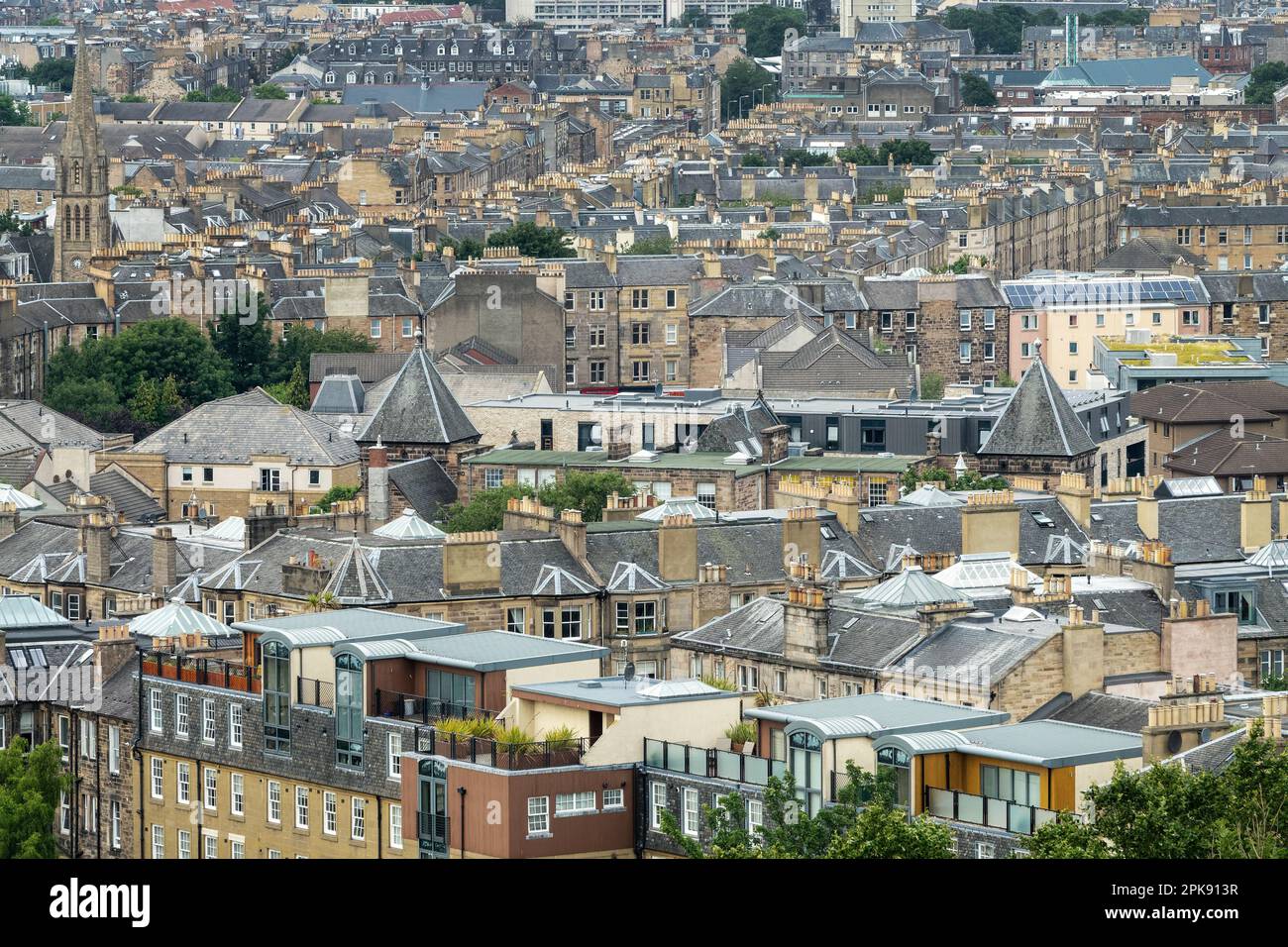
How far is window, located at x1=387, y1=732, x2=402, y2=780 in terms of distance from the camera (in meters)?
42.9

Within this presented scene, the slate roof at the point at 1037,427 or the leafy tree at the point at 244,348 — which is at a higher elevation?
the slate roof at the point at 1037,427

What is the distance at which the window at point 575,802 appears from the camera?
3875cm

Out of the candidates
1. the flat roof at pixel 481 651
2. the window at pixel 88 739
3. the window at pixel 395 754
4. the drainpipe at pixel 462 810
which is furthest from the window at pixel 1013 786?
the window at pixel 88 739

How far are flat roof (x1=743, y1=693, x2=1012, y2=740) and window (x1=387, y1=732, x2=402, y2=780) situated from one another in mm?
4325

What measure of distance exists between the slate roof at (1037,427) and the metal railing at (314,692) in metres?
40.2

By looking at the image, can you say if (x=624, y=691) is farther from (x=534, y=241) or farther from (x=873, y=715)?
(x=534, y=241)

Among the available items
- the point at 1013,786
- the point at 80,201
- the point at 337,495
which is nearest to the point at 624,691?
the point at 1013,786

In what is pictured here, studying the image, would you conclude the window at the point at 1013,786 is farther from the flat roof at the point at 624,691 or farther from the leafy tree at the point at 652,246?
the leafy tree at the point at 652,246

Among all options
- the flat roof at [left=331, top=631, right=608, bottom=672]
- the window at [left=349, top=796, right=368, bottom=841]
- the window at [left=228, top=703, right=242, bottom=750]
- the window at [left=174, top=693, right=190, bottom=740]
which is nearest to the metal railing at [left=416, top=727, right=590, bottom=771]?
the flat roof at [left=331, top=631, right=608, bottom=672]

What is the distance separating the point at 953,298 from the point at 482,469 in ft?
128
